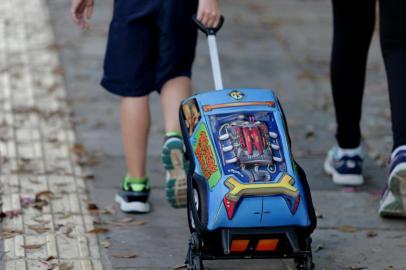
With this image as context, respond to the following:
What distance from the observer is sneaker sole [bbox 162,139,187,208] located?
5051 mm

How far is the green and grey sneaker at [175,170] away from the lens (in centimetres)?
505

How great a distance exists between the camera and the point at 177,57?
17.3 feet

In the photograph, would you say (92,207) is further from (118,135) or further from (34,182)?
(118,135)

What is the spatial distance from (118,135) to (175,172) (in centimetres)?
168

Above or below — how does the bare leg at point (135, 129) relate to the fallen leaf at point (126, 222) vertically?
above

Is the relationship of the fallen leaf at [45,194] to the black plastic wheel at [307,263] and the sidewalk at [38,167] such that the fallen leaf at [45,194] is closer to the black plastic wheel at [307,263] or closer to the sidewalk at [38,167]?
the sidewalk at [38,167]

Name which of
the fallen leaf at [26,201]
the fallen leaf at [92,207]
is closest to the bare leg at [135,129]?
the fallen leaf at [92,207]

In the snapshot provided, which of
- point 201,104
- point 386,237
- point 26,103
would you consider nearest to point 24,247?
point 201,104

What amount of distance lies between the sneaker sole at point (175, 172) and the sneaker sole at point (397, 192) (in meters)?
0.96

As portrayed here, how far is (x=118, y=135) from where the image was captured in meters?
6.69

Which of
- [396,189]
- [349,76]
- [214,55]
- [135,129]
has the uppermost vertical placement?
[214,55]

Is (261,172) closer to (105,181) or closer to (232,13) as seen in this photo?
(105,181)

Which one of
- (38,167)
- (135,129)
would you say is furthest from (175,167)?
(38,167)

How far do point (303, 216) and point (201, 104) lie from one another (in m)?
0.63
